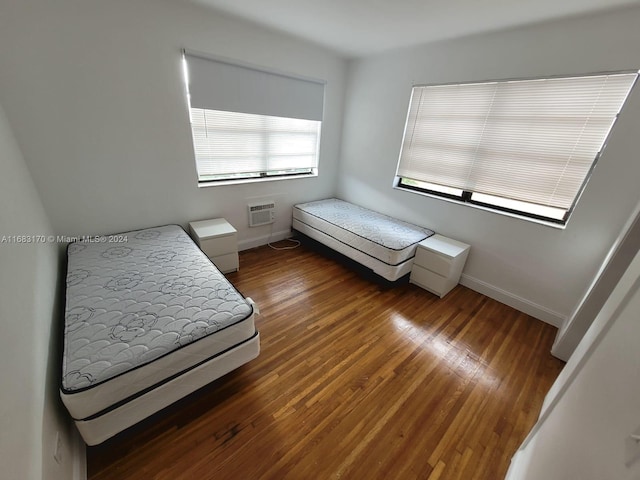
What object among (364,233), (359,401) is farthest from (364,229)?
(359,401)

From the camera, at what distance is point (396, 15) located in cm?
201

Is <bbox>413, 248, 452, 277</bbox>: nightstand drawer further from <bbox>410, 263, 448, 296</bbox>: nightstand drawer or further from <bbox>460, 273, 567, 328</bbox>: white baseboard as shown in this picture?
<bbox>460, 273, 567, 328</bbox>: white baseboard

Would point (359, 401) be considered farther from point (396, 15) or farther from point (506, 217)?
point (396, 15)

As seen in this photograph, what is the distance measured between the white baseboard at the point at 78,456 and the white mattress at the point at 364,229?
2399mm

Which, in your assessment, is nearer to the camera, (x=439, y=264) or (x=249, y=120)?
(x=439, y=264)

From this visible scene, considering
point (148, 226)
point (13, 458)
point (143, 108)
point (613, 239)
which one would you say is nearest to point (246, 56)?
point (143, 108)

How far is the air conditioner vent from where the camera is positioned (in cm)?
313

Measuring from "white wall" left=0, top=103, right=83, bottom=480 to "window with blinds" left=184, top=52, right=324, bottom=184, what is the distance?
4.39 feet

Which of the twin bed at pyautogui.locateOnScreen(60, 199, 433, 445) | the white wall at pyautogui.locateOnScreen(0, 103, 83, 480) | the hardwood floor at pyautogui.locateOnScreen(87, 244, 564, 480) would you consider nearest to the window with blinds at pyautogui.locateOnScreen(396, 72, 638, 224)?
the hardwood floor at pyautogui.locateOnScreen(87, 244, 564, 480)

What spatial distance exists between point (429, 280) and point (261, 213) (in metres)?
2.16

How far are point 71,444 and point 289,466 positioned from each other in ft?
3.37

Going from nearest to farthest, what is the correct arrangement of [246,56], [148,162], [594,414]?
[594,414], [148,162], [246,56]

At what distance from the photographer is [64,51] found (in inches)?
68.9

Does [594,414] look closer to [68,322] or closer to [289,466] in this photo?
[289,466]
